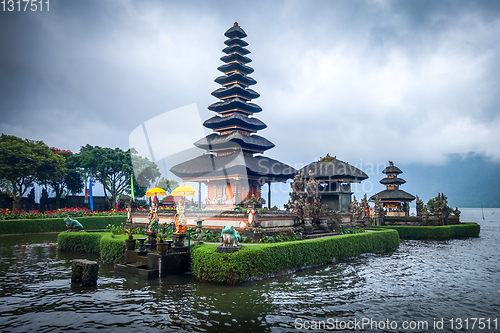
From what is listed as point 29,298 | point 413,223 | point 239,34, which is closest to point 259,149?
point 239,34

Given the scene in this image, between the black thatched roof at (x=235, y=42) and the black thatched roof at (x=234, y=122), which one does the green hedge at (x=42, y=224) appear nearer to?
the black thatched roof at (x=234, y=122)

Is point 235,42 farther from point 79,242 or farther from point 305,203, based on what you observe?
point 79,242

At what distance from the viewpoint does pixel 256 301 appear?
34.5ft

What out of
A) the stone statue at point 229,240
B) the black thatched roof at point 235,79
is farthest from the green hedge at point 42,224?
the stone statue at point 229,240

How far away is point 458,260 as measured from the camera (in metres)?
19.5

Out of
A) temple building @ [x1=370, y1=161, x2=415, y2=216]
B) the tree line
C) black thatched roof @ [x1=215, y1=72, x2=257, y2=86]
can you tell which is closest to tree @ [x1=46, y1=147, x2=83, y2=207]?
the tree line

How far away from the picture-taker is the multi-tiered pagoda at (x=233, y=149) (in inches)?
1184

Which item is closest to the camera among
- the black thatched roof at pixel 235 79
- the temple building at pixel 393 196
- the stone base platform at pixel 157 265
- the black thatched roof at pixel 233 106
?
the stone base platform at pixel 157 265

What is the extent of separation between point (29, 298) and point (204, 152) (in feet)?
88.9

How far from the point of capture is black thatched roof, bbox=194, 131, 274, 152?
1228 inches

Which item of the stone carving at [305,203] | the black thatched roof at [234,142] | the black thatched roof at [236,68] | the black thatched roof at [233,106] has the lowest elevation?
the stone carving at [305,203]

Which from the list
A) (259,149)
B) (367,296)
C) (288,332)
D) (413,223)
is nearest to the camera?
(288,332)

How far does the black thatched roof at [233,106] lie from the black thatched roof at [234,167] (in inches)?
209

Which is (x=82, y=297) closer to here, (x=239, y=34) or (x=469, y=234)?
(x=239, y=34)
